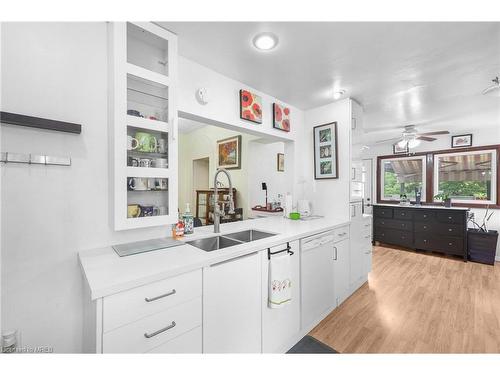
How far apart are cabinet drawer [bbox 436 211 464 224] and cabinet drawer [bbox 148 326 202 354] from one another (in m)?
4.52

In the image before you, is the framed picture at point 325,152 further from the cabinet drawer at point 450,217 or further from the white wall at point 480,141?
the white wall at point 480,141

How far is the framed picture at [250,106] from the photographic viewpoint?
2121 millimetres

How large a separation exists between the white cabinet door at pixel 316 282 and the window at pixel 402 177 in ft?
12.4

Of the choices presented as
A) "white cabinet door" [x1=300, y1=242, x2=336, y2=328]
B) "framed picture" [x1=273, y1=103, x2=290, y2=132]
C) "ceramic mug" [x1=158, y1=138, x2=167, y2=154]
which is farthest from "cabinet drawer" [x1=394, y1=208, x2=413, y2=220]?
"ceramic mug" [x1=158, y1=138, x2=167, y2=154]

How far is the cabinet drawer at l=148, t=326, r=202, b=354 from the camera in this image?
0.98 m

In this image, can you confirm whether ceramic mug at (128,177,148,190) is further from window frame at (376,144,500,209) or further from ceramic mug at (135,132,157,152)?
window frame at (376,144,500,209)

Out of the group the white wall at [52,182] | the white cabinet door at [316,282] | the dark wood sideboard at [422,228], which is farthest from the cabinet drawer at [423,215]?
the white wall at [52,182]

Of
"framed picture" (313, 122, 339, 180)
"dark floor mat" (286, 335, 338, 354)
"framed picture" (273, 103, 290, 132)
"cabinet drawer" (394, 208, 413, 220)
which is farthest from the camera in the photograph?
"cabinet drawer" (394, 208, 413, 220)

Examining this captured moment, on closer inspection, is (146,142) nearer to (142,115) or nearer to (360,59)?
(142,115)

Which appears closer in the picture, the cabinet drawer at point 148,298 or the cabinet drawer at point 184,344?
the cabinet drawer at point 148,298

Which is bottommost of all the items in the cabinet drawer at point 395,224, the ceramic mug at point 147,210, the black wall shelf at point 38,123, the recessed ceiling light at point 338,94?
the cabinet drawer at point 395,224
